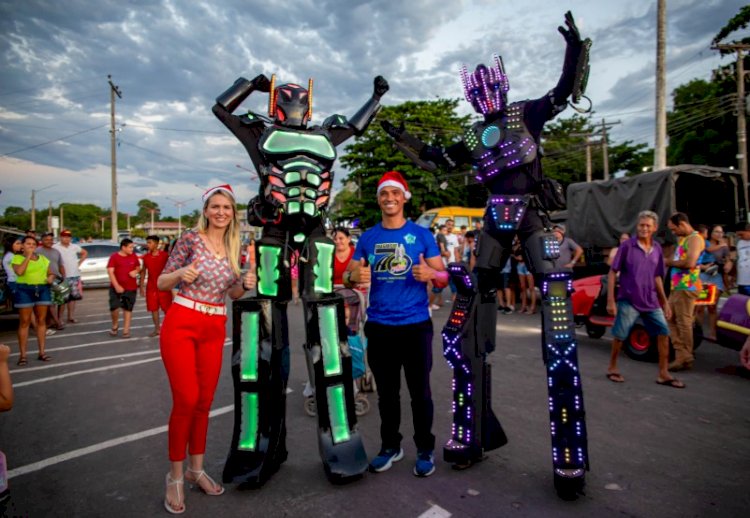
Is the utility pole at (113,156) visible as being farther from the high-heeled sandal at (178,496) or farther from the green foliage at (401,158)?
the high-heeled sandal at (178,496)

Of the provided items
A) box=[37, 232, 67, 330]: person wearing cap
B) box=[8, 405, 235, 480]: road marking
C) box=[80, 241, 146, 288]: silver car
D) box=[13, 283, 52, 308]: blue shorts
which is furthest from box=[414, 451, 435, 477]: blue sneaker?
box=[80, 241, 146, 288]: silver car

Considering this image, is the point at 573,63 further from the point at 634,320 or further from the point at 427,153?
the point at 634,320

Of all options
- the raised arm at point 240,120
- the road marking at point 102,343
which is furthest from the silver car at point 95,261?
the raised arm at point 240,120

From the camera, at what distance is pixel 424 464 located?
316cm

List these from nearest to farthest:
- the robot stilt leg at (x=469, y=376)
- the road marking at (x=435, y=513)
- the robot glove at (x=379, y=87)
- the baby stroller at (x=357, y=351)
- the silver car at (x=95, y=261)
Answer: the road marking at (x=435, y=513) < the robot stilt leg at (x=469, y=376) < the robot glove at (x=379, y=87) < the baby stroller at (x=357, y=351) < the silver car at (x=95, y=261)

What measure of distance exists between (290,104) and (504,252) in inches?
76.9

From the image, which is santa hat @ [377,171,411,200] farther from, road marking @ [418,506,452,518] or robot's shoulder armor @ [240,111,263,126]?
road marking @ [418,506,452,518]

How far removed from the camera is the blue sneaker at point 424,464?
10.3 ft

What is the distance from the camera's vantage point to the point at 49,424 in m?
4.23

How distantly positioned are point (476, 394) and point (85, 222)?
393 feet

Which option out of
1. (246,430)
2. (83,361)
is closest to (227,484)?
(246,430)

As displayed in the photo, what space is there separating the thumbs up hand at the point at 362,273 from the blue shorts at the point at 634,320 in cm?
341

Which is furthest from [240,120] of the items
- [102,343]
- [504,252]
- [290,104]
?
[102,343]

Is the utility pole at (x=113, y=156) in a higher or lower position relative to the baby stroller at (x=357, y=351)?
higher
